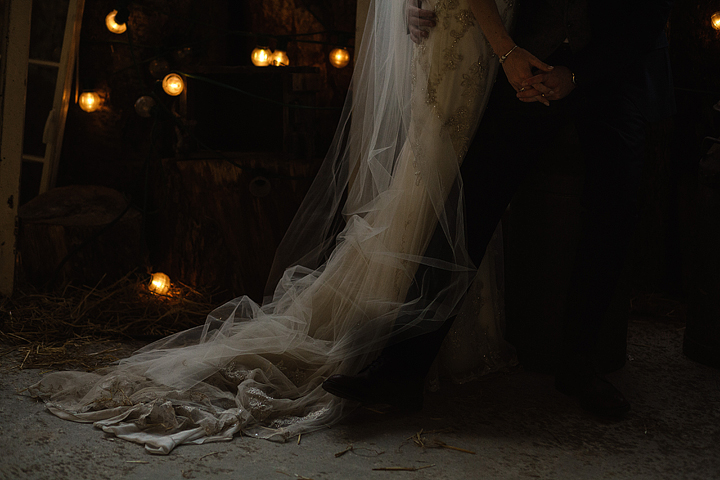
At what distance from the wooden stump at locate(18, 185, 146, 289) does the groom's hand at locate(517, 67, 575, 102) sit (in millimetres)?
1993

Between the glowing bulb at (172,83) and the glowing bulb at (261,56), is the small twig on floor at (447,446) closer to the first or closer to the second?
the glowing bulb at (172,83)

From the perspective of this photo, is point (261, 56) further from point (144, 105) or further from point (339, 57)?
point (144, 105)

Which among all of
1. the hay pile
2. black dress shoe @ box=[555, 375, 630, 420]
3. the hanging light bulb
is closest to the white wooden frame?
the hay pile

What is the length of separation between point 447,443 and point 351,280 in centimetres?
64

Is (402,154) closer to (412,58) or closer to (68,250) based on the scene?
(412,58)

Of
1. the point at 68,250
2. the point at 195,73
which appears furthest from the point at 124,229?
the point at 195,73

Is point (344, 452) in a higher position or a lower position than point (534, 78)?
lower

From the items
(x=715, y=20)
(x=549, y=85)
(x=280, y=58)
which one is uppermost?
(x=715, y=20)

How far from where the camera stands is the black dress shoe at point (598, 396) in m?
1.83

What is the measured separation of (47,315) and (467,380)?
174 cm

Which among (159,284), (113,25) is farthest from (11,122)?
(159,284)

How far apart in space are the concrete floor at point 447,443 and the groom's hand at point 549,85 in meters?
0.93

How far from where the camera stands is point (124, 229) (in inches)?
117

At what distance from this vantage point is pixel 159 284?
9.78 ft
